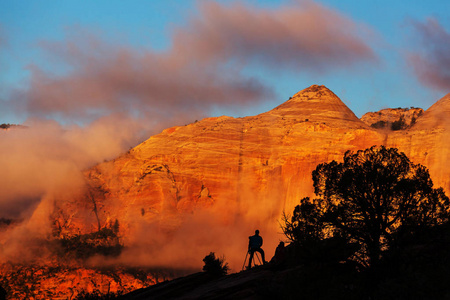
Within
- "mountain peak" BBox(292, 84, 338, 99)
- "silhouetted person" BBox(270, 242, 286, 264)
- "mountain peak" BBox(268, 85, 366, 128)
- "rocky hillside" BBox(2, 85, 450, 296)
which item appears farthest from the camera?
"mountain peak" BBox(292, 84, 338, 99)

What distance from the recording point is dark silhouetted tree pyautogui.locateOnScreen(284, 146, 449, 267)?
3109cm

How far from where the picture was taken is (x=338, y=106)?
136 metres

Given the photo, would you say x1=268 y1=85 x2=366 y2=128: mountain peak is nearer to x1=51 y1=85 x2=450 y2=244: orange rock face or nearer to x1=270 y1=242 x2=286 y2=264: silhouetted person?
x1=51 y1=85 x2=450 y2=244: orange rock face

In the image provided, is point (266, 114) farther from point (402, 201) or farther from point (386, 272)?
point (386, 272)

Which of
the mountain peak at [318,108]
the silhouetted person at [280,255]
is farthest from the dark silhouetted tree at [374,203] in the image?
the mountain peak at [318,108]

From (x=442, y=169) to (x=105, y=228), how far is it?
74937 mm

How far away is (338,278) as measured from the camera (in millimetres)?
23531

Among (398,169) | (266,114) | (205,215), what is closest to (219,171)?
(205,215)

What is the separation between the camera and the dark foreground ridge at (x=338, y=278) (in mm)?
20062

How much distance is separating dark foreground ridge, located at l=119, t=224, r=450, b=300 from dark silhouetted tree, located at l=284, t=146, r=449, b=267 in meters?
2.47

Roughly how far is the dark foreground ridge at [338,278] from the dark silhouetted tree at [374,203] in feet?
8.11

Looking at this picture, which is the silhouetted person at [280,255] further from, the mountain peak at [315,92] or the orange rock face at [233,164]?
the mountain peak at [315,92]

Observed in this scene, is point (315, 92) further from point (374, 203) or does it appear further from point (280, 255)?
point (280, 255)

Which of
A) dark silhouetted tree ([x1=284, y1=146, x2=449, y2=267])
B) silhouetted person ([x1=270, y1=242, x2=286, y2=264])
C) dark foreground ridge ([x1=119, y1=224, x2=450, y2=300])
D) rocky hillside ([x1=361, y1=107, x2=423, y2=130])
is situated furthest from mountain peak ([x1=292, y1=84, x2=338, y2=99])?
dark foreground ridge ([x1=119, y1=224, x2=450, y2=300])
